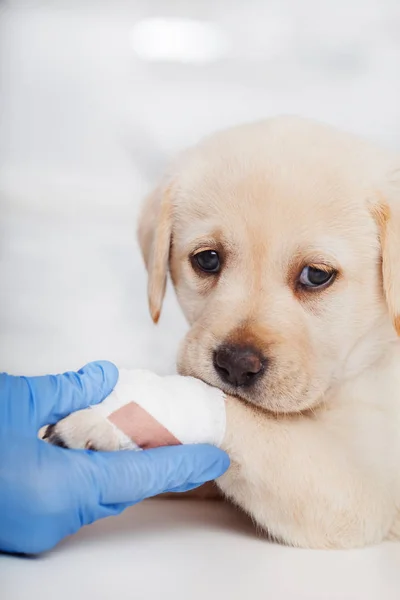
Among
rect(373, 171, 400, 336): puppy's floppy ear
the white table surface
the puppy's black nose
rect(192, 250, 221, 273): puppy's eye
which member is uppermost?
rect(373, 171, 400, 336): puppy's floppy ear

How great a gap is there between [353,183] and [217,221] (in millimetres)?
328

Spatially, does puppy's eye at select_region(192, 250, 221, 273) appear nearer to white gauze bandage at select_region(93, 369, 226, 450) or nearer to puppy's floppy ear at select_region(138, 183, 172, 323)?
puppy's floppy ear at select_region(138, 183, 172, 323)

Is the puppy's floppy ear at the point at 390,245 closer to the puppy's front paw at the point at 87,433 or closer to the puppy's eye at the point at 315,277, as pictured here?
the puppy's eye at the point at 315,277

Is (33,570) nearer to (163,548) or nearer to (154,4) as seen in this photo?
(163,548)

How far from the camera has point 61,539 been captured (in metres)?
1.52

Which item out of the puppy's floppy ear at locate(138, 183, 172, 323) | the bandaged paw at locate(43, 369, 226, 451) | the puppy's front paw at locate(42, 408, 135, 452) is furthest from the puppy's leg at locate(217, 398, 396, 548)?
the puppy's floppy ear at locate(138, 183, 172, 323)

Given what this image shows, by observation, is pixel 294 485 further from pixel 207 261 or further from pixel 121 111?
pixel 121 111

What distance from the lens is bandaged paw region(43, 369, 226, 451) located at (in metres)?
1.54

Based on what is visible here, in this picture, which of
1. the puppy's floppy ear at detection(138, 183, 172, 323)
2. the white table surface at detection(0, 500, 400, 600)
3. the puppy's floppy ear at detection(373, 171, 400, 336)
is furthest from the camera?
the puppy's floppy ear at detection(138, 183, 172, 323)

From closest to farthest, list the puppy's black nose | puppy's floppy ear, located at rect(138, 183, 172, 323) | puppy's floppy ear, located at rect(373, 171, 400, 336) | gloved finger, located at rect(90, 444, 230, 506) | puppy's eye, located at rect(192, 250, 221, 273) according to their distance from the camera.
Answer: gloved finger, located at rect(90, 444, 230, 506)
the puppy's black nose
puppy's floppy ear, located at rect(373, 171, 400, 336)
puppy's eye, located at rect(192, 250, 221, 273)
puppy's floppy ear, located at rect(138, 183, 172, 323)

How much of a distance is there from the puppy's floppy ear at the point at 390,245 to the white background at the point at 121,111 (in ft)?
1.34

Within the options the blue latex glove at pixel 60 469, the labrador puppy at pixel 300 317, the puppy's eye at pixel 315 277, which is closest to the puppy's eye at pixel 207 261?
the labrador puppy at pixel 300 317

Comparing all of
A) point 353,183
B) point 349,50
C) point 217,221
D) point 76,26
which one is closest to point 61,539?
point 217,221

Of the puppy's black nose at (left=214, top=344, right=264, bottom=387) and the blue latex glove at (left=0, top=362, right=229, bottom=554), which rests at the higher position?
the puppy's black nose at (left=214, top=344, right=264, bottom=387)
